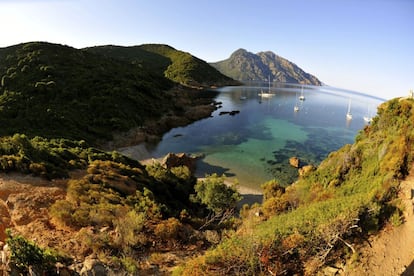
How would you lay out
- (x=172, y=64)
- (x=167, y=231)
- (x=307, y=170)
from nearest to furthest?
(x=167, y=231), (x=307, y=170), (x=172, y=64)

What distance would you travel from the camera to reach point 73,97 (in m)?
40.1

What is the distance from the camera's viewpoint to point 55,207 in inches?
416

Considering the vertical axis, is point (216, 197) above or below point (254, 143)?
above

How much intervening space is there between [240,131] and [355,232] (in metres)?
41.1

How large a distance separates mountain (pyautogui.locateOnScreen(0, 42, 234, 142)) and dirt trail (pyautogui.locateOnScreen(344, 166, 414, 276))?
2934 cm

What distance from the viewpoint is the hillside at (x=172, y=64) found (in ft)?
348

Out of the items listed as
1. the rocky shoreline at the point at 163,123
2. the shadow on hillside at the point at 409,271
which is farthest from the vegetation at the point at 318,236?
the rocky shoreline at the point at 163,123

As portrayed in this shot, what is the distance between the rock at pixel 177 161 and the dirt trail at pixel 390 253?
2103 cm

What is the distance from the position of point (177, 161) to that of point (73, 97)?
24.8 meters

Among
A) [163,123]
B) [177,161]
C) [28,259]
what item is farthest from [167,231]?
[163,123]

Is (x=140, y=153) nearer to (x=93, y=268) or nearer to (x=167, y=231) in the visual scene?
(x=167, y=231)

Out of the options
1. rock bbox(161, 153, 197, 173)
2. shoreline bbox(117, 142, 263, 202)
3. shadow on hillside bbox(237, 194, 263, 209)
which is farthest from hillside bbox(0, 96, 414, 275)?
shoreline bbox(117, 142, 263, 202)

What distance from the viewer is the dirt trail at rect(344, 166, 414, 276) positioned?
639 cm

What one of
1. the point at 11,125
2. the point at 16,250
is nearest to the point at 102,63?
the point at 11,125
